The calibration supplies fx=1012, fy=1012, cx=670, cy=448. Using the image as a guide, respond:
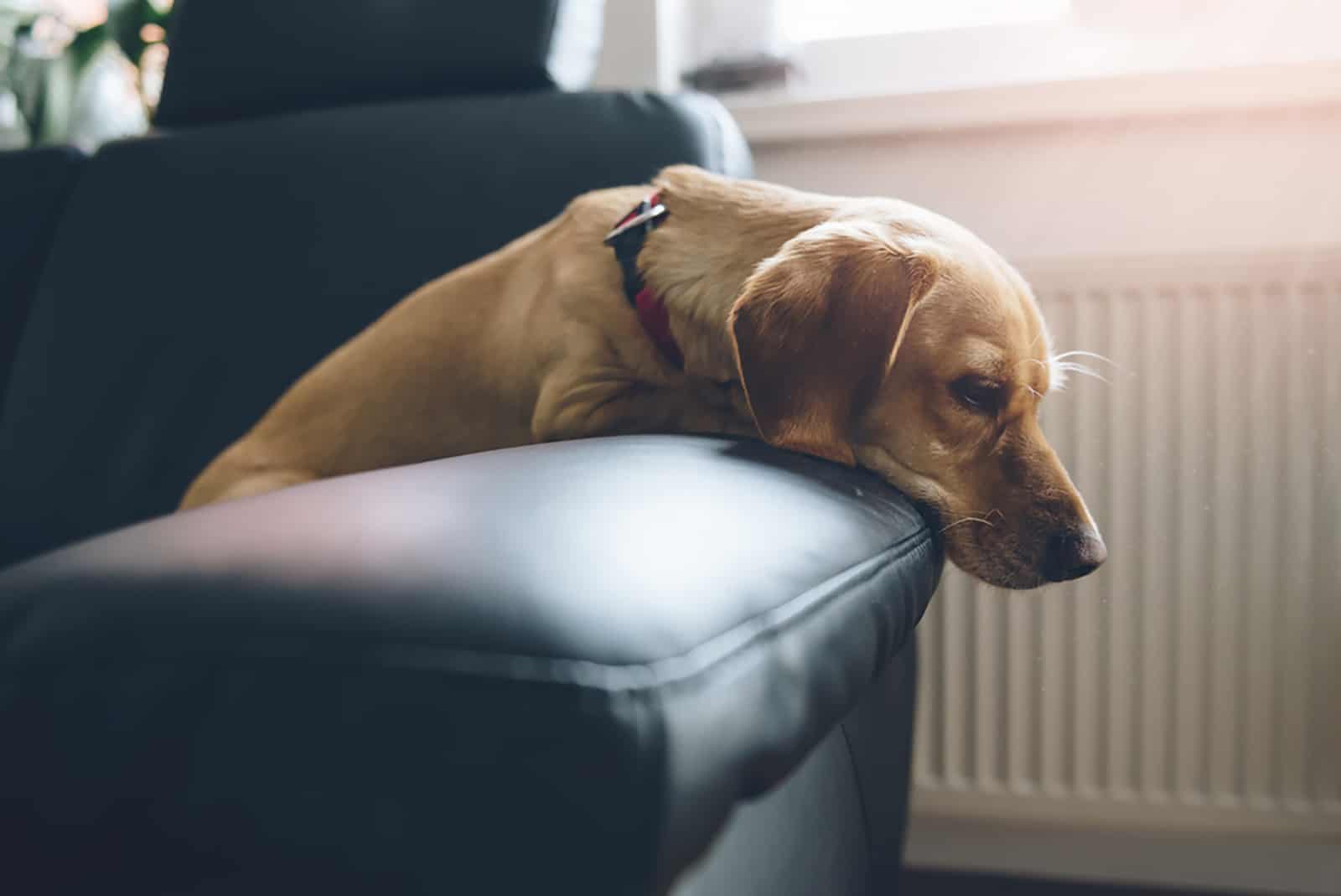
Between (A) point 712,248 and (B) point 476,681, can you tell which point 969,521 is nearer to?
(A) point 712,248

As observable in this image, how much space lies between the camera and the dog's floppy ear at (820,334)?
0.83 metres

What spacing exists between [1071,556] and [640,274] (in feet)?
1.63

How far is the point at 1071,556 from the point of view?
889 mm

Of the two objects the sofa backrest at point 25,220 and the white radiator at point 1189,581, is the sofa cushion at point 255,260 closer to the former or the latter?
the sofa backrest at point 25,220

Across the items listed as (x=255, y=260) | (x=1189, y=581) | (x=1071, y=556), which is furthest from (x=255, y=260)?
(x=1189, y=581)

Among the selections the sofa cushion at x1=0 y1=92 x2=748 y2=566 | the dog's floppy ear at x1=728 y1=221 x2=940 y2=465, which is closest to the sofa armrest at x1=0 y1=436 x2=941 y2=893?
the dog's floppy ear at x1=728 y1=221 x2=940 y2=465

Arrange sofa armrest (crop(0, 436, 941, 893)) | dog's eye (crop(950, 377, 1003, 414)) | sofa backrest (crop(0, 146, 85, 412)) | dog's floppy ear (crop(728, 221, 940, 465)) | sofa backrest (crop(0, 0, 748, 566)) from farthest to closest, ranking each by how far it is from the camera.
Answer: sofa backrest (crop(0, 146, 85, 412)) < sofa backrest (crop(0, 0, 748, 566)) < dog's eye (crop(950, 377, 1003, 414)) < dog's floppy ear (crop(728, 221, 940, 465)) < sofa armrest (crop(0, 436, 941, 893))

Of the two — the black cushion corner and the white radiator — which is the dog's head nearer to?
the white radiator

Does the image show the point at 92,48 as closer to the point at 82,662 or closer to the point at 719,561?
the point at 82,662

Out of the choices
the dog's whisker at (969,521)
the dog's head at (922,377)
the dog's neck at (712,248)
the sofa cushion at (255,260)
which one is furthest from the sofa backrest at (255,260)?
the dog's whisker at (969,521)

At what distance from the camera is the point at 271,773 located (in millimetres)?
416

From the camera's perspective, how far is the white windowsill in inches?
53.1

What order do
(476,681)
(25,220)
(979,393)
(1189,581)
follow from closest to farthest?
(476,681) → (979,393) → (1189,581) → (25,220)

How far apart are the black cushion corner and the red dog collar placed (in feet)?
1.34
